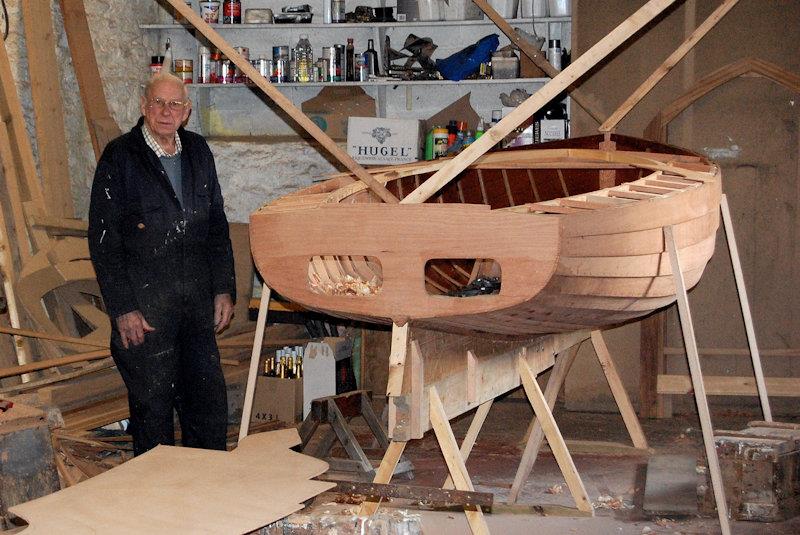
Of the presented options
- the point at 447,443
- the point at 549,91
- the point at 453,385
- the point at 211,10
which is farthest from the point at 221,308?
the point at 211,10

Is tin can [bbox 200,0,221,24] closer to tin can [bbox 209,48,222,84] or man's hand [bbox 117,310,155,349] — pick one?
tin can [bbox 209,48,222,84]

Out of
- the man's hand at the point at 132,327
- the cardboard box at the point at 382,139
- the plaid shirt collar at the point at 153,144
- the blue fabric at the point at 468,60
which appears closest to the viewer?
the man's hand at the point at 132,327

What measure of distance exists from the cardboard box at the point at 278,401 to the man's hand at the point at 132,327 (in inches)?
69.0

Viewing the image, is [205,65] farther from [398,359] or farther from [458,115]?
[398,359]

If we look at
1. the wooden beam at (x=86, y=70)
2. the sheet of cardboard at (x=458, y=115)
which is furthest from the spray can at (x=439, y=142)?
the wooden beam at (x=86, y=70)

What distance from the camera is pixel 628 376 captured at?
5820mm

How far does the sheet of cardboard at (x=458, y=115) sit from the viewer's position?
6430 millimetres

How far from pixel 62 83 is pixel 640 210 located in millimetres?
3836

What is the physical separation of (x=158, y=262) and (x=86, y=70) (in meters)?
2.46

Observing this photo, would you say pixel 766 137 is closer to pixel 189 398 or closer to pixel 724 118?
pixel 724 118

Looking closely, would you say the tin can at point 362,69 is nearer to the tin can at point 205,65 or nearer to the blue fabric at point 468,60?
the blue fabric at point 468,60

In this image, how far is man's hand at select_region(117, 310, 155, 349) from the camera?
3.76m

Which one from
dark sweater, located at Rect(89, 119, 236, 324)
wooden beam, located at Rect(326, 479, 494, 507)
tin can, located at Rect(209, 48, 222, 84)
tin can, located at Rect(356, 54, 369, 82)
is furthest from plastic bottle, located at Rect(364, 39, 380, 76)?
wooden beam, located at Rect(326, 479, 494, 507)

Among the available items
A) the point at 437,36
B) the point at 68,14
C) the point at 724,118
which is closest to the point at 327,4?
the point at 437,36
